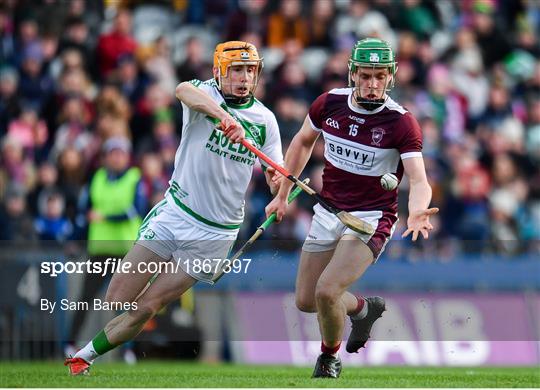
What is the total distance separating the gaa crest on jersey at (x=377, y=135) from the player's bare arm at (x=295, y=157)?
0.66 metres

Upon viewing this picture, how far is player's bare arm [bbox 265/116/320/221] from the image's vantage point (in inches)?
465

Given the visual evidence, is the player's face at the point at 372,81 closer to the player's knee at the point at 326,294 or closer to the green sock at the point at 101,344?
the player's knee at the point at 326,294

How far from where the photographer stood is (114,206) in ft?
51.0

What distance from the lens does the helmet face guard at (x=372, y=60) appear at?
11.2 m

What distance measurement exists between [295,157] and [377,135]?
86 cm

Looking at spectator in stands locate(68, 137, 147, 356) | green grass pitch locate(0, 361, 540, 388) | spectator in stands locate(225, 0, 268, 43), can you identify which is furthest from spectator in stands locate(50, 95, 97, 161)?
green grass pitch locate(0, 361, 540, 388)

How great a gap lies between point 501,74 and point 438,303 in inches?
210

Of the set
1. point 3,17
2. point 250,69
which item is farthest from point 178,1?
point 250,69

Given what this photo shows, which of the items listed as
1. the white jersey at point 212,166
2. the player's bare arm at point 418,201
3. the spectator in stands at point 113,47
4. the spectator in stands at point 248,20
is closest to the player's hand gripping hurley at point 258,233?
the white jersey at point 212,166

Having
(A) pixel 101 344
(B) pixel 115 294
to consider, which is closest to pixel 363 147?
(B) pixel 115 294

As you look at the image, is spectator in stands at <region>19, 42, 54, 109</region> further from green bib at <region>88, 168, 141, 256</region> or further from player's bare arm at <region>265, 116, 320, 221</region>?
player's bare arm at <region>265, 116, 320, 221</region>

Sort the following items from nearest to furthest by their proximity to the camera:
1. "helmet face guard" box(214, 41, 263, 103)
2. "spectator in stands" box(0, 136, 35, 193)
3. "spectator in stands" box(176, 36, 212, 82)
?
1. "helmet face guard" box(214, 41, 263, 103)
2. "spectator in stands" box(0, 136, 35, 193)
3. "spectator in stands" box(176, 36, 212, 82)

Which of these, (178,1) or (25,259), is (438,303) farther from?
(178,1)

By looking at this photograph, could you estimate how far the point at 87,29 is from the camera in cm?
1989
